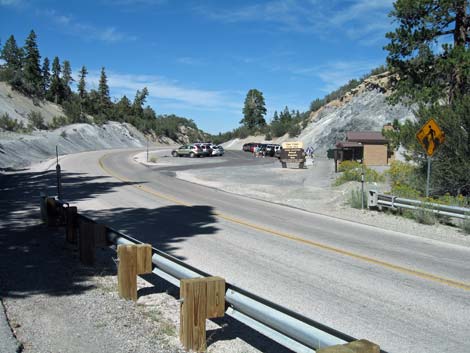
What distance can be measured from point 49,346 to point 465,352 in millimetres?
4164

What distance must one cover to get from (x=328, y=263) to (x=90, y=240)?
13.5ft

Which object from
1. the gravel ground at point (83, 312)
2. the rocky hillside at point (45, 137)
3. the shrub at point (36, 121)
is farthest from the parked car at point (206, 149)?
the gravel ground at point (83, 312)

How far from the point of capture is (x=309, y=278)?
7.55 m

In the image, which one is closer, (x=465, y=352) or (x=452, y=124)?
(x=465, y=352)

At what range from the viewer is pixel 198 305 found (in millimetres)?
4680

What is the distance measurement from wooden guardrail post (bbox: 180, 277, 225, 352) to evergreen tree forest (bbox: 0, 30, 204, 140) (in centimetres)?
6124

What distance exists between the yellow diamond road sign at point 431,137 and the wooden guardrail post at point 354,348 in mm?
12919

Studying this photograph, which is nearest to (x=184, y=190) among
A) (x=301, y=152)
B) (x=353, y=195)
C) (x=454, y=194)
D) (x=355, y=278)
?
(x=353, y=195)

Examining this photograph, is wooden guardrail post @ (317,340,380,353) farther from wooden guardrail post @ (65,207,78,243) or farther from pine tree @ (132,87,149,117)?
pine tree @ (132,87,149,117)

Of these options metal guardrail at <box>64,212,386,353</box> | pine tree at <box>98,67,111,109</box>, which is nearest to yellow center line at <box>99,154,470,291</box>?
metal guardrail at <box>64,212,386,353</box>

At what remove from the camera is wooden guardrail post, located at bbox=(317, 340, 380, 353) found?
9.95ft

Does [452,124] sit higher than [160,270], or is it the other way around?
[452,124]

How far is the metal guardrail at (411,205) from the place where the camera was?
495 inches

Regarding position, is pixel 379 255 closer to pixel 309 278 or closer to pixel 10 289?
Result: pixel 309 278
